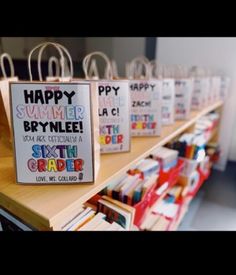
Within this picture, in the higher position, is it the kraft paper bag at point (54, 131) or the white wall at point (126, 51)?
the white wall at point (126, 51)

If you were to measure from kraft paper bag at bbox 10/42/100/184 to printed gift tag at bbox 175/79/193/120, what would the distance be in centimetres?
78

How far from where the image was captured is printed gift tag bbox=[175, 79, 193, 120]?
1.21 metres

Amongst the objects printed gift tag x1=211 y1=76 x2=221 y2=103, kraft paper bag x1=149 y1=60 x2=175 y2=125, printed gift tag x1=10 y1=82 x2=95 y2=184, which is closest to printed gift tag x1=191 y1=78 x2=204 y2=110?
printed gift tag x1=211 y1=76 x2=221 y2=103

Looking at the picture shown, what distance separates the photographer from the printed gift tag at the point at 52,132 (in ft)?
1.60

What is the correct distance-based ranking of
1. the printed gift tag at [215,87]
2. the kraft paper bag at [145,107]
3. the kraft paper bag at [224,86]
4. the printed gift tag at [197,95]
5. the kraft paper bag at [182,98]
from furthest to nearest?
the kraft paper bag at [224,86] < the printed gift tag at [215,87] < the printed gift tag at [197,95] < the kraft paper bag at [182,98] < the kraft paper bag at [145,107]

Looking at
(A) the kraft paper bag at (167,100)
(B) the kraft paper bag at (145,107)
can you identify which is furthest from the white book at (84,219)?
(A) the kraft paper bag at (167,100)

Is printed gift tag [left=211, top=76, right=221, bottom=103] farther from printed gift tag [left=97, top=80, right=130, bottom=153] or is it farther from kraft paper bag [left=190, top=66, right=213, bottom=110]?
printed gift tag [left=97, top=80, right=130, bottom=153]

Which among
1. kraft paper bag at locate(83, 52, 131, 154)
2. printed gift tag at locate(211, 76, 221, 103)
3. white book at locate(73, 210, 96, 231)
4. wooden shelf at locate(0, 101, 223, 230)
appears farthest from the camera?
printed gift tag at locate(211, 76, 221, 103)

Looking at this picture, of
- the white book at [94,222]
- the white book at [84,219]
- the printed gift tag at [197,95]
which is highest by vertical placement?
the printed gift tag at [197,95]

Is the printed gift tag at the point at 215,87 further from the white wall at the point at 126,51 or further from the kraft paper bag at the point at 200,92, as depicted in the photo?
the white wall at the point at 126,51
